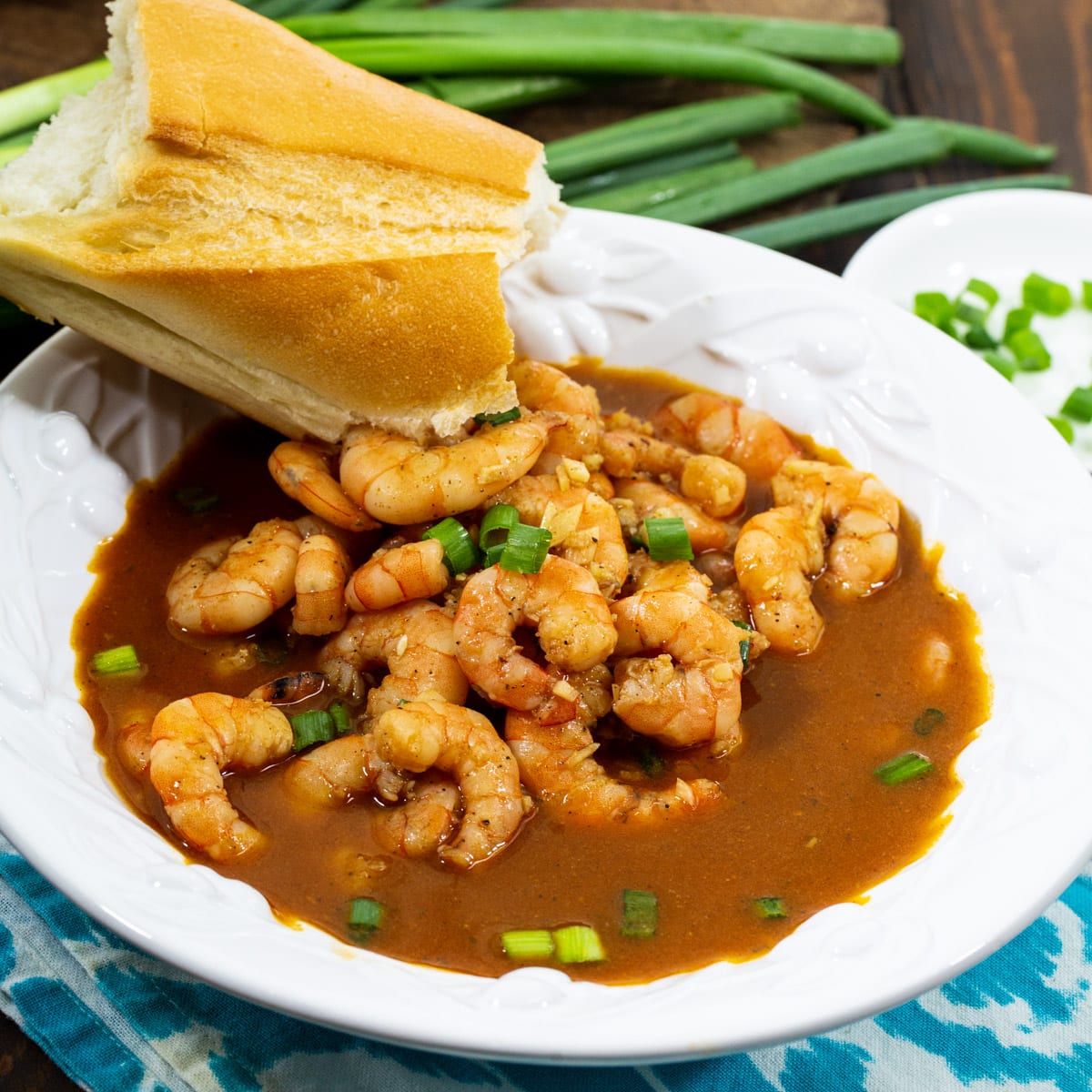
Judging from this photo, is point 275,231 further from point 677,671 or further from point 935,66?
point 935,66

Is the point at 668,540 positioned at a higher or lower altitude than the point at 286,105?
lower

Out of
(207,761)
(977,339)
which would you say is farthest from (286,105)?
(977,339)

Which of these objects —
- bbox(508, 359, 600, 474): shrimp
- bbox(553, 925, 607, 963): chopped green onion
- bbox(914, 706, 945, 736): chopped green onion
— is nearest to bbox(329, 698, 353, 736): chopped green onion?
bbox(553, 925, 607, 963): chopped green onion

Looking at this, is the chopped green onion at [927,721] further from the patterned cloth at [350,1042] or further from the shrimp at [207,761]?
the shrimp at [207,761]

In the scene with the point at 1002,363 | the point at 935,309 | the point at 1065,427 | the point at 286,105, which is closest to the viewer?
the point at 286,105

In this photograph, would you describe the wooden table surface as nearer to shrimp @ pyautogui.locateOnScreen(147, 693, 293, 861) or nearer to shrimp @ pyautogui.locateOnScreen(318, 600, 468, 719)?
shrimp @ pyautogui.locateOnScreen(318, 600, 468, 719)

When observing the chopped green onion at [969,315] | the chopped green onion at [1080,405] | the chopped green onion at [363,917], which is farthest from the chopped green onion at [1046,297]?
the chopped green onion at [363,917]

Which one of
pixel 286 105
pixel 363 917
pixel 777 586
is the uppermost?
pixel 286 105
